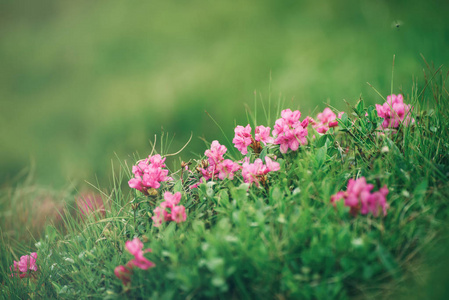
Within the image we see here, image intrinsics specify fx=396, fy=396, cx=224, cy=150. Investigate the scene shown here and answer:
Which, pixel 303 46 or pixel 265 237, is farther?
pixel 303 46

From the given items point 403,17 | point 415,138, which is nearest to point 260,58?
point 403,17

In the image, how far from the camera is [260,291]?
1.32 meters

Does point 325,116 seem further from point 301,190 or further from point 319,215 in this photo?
point 319,215

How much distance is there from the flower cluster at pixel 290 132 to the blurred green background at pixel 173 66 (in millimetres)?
993

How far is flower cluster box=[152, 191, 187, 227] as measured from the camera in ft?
5.13

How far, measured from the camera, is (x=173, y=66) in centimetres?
438

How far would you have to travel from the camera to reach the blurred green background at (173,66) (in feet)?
11.1

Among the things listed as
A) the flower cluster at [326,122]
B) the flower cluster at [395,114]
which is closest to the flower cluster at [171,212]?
the flower cluster at [326,122]

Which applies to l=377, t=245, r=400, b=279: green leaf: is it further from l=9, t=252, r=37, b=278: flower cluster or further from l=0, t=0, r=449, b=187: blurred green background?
l=0, t=0, r=449, b=187: blurred green background

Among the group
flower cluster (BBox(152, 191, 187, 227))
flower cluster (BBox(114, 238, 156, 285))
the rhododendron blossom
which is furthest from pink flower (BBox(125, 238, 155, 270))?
the rhododendron blossom

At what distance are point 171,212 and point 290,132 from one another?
2.10 ft

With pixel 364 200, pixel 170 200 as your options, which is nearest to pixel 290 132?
pixel 364 200

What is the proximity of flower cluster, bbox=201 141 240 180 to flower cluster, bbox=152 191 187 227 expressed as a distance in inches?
9.6

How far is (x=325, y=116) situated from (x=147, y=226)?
1073 millimetres
